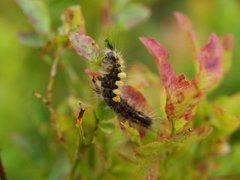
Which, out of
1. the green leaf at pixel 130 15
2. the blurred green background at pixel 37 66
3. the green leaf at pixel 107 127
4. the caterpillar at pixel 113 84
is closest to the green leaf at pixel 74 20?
the caterpillar at pixel 113 84

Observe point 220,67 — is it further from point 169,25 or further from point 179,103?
point 169,25

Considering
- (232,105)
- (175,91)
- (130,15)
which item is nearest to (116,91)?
(175,91)

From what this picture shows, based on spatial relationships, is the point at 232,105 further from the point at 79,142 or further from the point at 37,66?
the point at 37,66

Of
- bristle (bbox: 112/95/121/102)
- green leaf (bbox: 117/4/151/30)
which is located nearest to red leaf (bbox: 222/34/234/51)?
green leaf (bbox: 117/4/151/30)

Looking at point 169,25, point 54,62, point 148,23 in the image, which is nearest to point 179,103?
→ point 54,62

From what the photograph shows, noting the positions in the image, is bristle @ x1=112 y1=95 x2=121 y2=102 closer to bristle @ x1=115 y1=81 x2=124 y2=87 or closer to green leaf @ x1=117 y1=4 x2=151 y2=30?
bristle @ x1=115 y1=81 x2=124 y2=87

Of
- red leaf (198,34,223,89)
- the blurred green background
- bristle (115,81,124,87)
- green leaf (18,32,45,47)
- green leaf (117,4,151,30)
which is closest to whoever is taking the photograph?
bristle (115,81,124,87)
